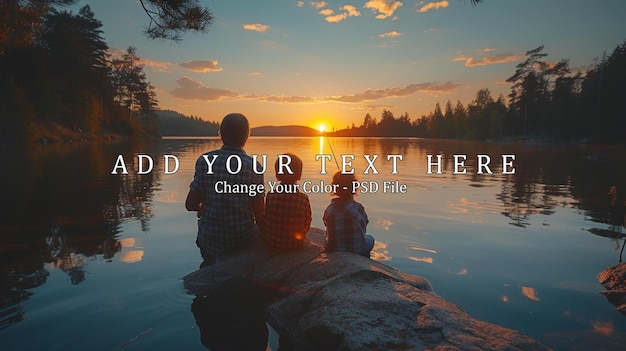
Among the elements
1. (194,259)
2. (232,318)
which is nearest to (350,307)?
(232,318)

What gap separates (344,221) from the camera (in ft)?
14.8

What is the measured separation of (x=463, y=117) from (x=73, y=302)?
111 m

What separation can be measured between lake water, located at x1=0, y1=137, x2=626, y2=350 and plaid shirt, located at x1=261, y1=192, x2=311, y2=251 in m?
1.24

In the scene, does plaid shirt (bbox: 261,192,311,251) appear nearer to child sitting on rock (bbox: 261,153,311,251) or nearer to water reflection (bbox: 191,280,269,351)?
child sitting on rock (bbox: 261,153,311,251)

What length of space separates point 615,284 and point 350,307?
3.77m

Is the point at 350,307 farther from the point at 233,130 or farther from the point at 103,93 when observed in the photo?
the point at 103,93

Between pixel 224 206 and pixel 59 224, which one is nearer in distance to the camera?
pixel 224 206

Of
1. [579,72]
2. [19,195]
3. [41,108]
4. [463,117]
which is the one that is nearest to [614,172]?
[19,195]

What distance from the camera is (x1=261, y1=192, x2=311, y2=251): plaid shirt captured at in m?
4.33

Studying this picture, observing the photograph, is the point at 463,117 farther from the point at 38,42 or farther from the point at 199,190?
the point at 199,190

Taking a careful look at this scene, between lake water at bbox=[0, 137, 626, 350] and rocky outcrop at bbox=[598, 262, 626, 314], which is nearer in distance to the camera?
lake water at bbox=[0, 137, 626, 350]

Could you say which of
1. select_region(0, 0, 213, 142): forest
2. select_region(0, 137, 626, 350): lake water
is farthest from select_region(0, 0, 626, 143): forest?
select_region(0, 137, 626, 350): lake water

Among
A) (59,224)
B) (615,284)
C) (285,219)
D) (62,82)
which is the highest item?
(62,82)

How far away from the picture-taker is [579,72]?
6375 cm
